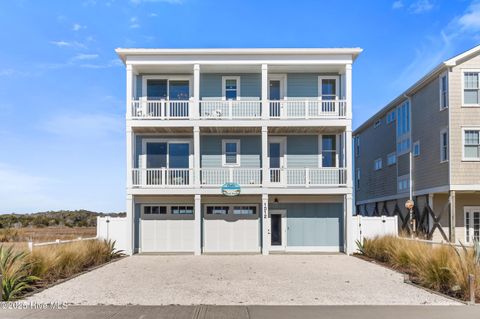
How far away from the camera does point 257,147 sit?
79.2 ft

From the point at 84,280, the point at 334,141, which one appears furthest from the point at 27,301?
the point at 334,141

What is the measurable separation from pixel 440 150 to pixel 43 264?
63.6ft

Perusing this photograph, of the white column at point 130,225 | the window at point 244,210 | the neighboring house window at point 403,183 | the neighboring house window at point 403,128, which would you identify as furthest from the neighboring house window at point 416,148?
the white column at point 130,225

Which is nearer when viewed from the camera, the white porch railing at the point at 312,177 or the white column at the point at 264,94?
the white column at the point at 264,94

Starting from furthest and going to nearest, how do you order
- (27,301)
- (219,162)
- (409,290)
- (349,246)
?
(219,162), (349,246), (409,290), (27,301)

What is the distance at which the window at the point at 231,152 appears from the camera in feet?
78.8

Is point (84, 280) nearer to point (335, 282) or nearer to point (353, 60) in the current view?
point (335, 282)

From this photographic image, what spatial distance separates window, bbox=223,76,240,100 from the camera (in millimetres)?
24281

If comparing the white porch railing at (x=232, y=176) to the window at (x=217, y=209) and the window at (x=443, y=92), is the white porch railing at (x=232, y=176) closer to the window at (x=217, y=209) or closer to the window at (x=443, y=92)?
the window at (x=217, y=209)

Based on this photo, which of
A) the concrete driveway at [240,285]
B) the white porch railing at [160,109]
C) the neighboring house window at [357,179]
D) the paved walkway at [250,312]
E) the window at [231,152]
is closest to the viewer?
the paved walkway at [250,312]

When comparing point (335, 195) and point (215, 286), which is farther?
point (335, 195)

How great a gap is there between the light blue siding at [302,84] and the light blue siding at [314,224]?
5.67 metres

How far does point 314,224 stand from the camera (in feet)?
77.5

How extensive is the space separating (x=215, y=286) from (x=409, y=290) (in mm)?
5057
